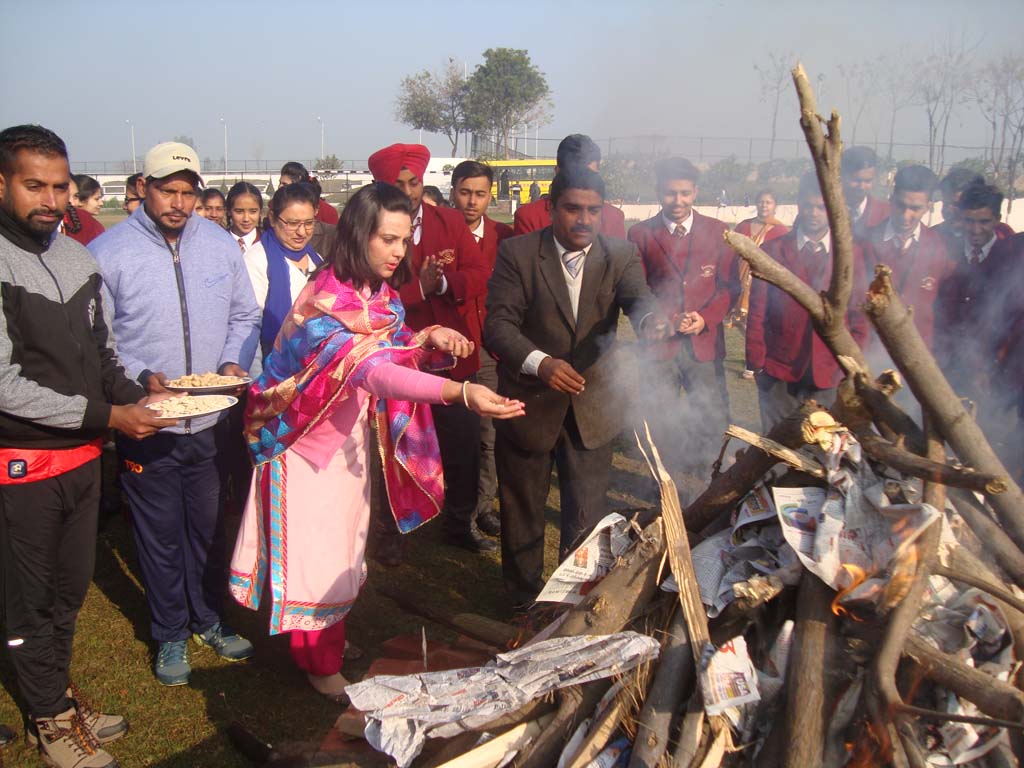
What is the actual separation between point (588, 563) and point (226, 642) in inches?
84.9

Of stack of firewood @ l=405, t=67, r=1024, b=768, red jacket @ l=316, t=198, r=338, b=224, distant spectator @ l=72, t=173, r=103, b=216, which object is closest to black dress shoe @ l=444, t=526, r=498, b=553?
stack of firewood @ l=405, t=67, r=1024, b=768

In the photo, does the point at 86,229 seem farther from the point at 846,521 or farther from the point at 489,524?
the point at 846,521

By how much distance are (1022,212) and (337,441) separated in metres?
10.5

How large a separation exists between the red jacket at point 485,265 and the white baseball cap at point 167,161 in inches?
66.1

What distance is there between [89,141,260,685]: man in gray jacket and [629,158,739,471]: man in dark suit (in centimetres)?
239

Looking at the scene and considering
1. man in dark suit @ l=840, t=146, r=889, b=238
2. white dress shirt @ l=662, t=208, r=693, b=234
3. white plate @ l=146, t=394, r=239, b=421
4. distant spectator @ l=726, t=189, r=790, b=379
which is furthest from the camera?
distant spectator @ l=726, t=189, r=790, b=379

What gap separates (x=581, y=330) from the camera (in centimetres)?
371

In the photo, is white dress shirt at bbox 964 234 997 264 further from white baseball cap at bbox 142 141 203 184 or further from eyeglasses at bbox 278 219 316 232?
white baseball cap at bbox 142 141 203 184

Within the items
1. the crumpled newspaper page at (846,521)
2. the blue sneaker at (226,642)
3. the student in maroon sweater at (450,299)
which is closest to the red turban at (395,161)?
the student in maroon sweater at (450,299)

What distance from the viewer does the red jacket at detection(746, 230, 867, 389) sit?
14.7ft

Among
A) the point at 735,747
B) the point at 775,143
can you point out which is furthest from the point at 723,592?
the point at 775,143

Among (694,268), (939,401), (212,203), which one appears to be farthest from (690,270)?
(212,203)

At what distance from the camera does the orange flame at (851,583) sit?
194 cm

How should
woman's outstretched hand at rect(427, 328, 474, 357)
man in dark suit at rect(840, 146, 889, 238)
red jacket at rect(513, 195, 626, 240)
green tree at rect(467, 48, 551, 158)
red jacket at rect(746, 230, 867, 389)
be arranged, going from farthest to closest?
green tree at rect(467, 48, 551, 158) < red jacket at rect(513, 195, 626, 240) < red jacket at rect(746, 230, 867, 389) < man in dark suit at rect(840, 146, 889, 238) < woman's outstretched hand at rect(427, 328, 474, 357)
